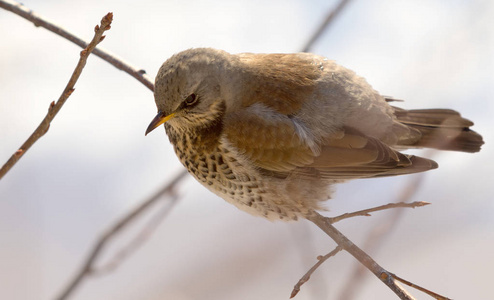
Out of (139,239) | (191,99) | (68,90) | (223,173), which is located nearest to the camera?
(68,90)

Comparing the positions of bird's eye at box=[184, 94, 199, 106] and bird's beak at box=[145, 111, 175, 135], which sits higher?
bird's eye at box=[184, 94, 199, 106]

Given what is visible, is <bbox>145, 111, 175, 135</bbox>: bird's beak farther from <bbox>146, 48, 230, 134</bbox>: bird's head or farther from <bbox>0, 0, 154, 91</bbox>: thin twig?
<bbox>0, 0, 154, 91</bbox>: thin twig

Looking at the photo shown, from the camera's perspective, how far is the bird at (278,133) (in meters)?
3.19

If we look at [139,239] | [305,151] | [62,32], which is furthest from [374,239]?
[62,32]

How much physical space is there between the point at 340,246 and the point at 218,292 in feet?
2.35

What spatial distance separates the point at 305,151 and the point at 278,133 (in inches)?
6.6

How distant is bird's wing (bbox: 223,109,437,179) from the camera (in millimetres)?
3174

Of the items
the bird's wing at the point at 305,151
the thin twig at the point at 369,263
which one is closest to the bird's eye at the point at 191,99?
the bird's wing at the point at 305,151

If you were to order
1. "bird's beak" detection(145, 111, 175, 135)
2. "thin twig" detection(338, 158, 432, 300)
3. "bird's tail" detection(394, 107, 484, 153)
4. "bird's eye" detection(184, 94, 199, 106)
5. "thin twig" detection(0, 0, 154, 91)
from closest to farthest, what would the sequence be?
"thin twig" detection(338, 158, 432, 300)
"bird's beak" detection(145, 111, 175, 135)
"bird's eye" detection(184, 94, 199, 106)
"thin twig" detection(0, 0, 154, 91)
"bird's tail" detection(394, 107, 484, 153)

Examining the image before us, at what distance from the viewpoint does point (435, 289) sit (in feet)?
18.8

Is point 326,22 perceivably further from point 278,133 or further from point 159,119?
point 159,119

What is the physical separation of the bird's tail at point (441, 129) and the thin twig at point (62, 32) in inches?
55.7

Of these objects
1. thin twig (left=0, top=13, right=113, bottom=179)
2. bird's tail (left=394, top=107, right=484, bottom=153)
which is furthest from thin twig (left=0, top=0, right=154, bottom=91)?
bird's tail (left=394, top=107, right=484, bottom=153)

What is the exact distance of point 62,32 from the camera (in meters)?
3.29
